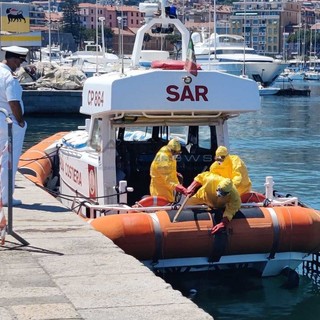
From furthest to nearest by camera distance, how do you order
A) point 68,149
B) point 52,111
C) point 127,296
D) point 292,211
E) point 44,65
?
point 44,65 < point 52,111 < point 68,149 < point 292,211 < point 127,296

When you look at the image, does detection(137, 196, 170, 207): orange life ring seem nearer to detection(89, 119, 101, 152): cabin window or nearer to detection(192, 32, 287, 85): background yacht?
detection(89, 119, 101, 152): cabin window

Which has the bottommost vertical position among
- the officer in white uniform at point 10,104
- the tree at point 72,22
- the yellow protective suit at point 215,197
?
the tree at point 72,22

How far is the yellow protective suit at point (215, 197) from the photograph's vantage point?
11141 millimetres

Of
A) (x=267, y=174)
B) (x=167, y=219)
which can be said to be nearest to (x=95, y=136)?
(x=167, y=219)

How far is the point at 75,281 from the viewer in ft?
26.1

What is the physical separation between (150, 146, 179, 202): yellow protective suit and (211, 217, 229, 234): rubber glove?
104cm

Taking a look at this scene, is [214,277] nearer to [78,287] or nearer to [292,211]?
[292,211]

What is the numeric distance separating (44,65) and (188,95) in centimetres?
5396

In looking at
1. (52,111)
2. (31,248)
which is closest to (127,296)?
(31,248)

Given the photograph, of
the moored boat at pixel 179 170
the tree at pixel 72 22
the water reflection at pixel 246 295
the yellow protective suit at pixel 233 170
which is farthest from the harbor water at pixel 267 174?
the tree at pixel 72 22

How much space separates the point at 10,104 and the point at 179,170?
12.1 feet

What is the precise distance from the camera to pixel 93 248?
9.24 meters

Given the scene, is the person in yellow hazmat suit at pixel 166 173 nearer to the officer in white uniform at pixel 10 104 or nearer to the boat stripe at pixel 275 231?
the boat stripe at pixel 275 231

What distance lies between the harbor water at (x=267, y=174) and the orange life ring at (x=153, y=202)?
888 mm
